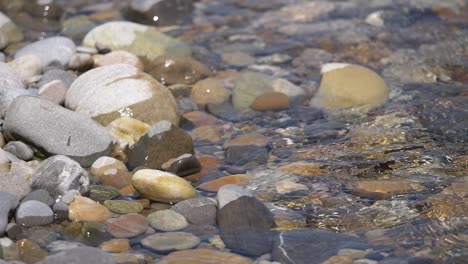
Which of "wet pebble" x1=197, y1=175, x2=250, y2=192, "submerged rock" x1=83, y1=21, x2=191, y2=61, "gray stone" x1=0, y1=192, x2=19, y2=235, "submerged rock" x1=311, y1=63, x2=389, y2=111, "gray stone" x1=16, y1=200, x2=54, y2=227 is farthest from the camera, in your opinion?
"submerged rock" x1=83, y1=21, x2=191, y2=61

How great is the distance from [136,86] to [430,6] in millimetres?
4093

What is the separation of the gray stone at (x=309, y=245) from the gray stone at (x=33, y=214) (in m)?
1.29

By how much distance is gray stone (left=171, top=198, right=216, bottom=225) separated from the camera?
15.4ft

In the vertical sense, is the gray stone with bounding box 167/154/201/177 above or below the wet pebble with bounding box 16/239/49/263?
below

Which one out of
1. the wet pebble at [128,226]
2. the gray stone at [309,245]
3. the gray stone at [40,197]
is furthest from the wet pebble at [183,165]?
the gray stone at [309,245]

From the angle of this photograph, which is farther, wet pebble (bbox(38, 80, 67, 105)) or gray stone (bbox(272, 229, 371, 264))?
wet pebble (bbox(38, 80, 67, 105))

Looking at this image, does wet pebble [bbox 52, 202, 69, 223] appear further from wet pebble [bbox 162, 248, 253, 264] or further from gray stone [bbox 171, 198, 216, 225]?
wet pebble [bbox 162, 248, 253, 264]

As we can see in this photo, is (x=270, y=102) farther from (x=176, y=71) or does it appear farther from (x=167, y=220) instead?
(x=167, y=220)

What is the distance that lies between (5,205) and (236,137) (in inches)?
79.5

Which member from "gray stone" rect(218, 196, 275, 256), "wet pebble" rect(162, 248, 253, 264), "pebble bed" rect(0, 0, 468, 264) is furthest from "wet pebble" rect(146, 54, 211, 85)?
"wet pebble" rect(162, 248, 253, 264)

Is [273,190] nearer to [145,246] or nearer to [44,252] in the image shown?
[145,246]

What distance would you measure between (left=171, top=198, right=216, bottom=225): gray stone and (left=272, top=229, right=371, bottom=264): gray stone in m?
0.44

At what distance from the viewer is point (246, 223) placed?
15.1ft

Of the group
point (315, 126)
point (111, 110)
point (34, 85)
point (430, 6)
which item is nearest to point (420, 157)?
point (315, 126)
